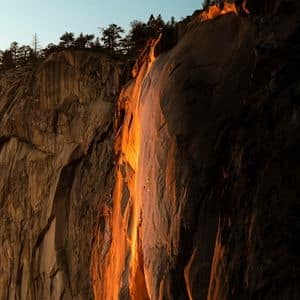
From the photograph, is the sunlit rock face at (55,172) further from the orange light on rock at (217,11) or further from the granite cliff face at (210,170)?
the orange light on rock at (217,11)

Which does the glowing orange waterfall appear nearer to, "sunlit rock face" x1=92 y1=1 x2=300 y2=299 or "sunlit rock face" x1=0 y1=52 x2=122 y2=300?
"sunlit rock face" x1=92 y1=1 x2=300 y2=299

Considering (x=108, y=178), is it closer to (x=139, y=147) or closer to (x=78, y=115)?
(x=78, y=115)

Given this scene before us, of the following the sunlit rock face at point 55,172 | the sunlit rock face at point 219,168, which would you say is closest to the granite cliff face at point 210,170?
the sunlit rock face at point 219,168

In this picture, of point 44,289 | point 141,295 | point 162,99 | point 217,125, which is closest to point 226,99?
point 217,125

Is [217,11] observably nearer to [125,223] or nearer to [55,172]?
[125,223]

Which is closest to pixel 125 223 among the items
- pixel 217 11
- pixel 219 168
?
pixel 219 168

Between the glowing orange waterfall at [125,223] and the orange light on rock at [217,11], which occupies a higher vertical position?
the orange light on rock at [217,11]

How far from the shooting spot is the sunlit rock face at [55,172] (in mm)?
19297

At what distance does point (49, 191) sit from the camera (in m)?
21.0

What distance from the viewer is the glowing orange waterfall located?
9852mm

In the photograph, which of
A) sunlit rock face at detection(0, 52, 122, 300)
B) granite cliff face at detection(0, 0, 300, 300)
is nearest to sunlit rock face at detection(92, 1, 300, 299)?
granite cliff face at detection(0, 0, 300, 300)

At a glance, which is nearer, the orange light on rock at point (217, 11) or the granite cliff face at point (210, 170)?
the granite cliff face at point (210, 170)

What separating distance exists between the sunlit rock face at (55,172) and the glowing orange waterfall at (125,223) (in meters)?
6.39

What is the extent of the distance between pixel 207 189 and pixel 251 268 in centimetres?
119
